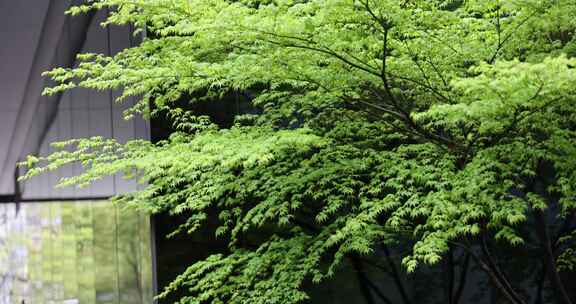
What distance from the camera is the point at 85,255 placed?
11.3 meters

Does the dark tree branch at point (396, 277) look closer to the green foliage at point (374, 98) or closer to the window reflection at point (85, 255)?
the green foliage at point (374, 98)

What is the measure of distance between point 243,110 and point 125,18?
4.57m

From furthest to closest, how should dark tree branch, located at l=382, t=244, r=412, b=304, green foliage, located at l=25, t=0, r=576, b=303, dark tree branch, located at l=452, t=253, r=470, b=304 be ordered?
1. dark tree branch, located at l=452, t=253, r=470, b=304
2. dark tree branch, located at l=382, t=244, r=412, b=304
3. green foliage, located at l=25, t=0, r=576, b=303

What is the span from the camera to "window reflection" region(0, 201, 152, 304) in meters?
11.2

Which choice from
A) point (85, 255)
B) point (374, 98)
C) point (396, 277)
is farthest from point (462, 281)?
point (85, 255)

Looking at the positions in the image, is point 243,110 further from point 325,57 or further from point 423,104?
point 325,57

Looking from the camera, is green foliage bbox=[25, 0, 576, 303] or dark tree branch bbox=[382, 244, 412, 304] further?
dark tree branch bbox=[382, 244, 412, 304]

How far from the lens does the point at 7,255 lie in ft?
40.7

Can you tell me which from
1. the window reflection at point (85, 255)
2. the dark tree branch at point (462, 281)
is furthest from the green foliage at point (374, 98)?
the dark tree branch at point (462, 281)

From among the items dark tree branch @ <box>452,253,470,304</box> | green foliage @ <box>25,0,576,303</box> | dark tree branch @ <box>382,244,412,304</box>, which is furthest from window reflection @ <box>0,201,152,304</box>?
dark tree branch @ <box>452,253,470,304</box>

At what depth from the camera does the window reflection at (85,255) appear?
11188mm

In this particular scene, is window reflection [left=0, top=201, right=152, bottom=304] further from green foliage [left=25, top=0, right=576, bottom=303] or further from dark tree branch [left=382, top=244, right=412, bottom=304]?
dark tree branch [left=382, top=244, right=412, bottom=304]

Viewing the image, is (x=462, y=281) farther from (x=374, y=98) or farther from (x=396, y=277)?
(x=374, y=98)

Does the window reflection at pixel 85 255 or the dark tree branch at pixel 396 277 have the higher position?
the window reflection at pixel 85 255
